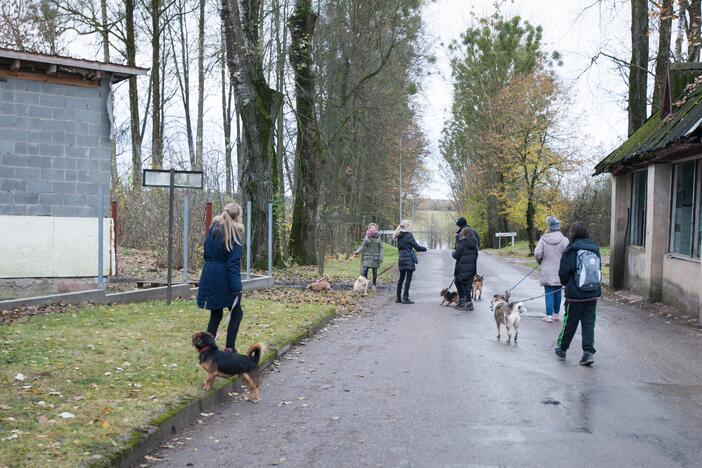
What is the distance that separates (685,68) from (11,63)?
1539cm

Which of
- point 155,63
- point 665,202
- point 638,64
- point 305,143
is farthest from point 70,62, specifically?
point 155,63

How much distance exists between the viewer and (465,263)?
15156 mm

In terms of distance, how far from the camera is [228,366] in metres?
7.02

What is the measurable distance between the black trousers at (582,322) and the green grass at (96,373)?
386 centimetres

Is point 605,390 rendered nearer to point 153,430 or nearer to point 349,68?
point 153,430

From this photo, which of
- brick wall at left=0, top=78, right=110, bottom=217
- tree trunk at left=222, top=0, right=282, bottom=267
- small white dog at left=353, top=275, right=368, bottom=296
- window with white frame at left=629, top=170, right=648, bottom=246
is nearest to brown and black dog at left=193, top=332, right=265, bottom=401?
brick wall at left=0, top=78, right=110, bottom=217

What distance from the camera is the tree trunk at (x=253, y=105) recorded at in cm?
2023

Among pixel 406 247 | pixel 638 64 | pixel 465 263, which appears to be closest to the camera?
pixel 465 263

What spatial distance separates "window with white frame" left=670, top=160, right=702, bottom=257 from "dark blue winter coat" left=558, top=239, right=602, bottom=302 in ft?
20.7

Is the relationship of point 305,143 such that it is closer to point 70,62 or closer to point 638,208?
point 638,208

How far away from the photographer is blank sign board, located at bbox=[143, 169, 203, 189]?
42.1 feet

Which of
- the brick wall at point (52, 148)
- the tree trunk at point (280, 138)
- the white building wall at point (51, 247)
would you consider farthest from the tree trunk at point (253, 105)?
the white building wall at point (51, 247)

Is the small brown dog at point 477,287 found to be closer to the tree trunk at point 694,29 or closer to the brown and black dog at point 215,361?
the tree trunk at point 694,29

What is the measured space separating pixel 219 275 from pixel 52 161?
756 centimetres
